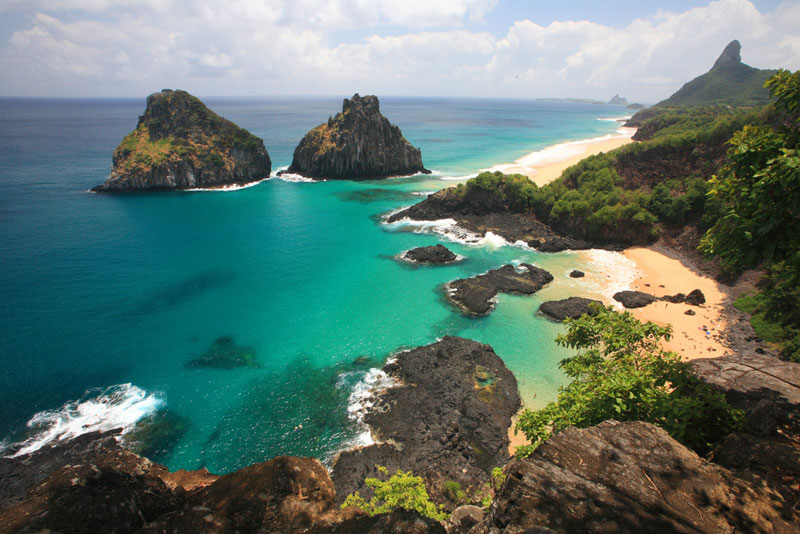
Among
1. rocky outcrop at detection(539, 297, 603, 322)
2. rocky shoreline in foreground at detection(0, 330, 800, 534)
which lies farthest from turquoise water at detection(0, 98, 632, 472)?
rocky shoreline in foreground at detection(0, 330, 800, 534)

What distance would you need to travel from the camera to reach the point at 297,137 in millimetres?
158500

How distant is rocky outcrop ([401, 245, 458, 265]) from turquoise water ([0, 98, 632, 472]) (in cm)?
184

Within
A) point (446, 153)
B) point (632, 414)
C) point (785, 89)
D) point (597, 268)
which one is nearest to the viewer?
point (785, 89)

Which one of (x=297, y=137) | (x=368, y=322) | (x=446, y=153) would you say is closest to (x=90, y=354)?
(x=368, y=322)

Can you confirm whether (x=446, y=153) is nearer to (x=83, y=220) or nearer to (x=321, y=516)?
(x=83, y=220)

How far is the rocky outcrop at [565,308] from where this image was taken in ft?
118

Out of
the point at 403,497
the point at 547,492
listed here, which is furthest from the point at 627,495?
the point at 403,497

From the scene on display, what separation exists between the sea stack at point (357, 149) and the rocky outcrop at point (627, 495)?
97.9m

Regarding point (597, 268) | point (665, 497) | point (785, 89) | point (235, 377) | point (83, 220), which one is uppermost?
point (785, 89)

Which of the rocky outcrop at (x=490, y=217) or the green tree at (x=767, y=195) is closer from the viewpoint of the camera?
the green tree at (x=767, y=195)

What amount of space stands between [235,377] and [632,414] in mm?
28267

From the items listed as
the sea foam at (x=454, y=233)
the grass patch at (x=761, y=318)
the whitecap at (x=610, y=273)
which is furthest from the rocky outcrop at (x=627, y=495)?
the sea foam at (x=454, y=233)

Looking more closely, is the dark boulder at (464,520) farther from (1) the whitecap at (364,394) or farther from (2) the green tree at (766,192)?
(1) the whitecap at (364,394)

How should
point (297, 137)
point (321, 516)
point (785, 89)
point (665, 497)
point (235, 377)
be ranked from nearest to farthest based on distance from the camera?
1. point (665, 497)
2. point (321, 516)
3. point (785, 89)
4. point (235, 377)
5. point (297, 137)
